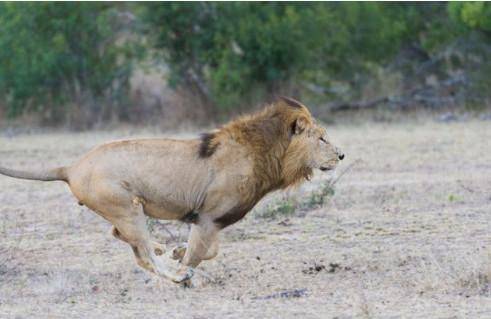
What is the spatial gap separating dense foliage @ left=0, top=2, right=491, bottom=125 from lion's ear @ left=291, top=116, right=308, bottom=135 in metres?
14.1

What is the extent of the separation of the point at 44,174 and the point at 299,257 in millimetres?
2124

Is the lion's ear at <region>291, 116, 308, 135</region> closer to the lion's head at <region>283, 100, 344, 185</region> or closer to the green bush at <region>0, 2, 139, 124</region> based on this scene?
the lion's head at <region>283, 100, 344, 185</region>

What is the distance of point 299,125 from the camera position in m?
7.88

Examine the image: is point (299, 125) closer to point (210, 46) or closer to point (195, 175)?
point (195, 175)

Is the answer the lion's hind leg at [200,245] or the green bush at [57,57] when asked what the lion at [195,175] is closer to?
the lion's hind leg at [200,245]

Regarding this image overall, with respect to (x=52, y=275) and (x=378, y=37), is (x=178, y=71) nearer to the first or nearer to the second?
(x=378, y=37)

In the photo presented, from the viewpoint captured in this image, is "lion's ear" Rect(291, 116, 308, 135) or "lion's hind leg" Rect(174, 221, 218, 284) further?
"lion's ear" Rect(291, 116, 308, 135)

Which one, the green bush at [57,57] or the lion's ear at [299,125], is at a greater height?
the lion's ear at [299,125]

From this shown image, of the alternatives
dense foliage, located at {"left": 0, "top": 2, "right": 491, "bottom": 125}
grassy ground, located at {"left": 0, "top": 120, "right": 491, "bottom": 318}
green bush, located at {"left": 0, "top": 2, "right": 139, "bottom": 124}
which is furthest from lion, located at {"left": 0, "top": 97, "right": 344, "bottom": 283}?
green bush, located at {"left": 0, "top": 2, "right": 139, "bottom": 124}

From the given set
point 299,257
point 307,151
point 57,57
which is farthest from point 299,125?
point 57,57

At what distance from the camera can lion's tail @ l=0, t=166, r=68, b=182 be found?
24.8ft

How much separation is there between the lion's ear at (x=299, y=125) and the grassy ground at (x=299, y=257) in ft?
3.36

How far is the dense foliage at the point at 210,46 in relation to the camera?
2223 centimetres

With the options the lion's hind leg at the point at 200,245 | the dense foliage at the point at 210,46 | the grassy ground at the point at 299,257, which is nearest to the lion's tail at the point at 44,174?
the grassy ground at the point at 299,257
